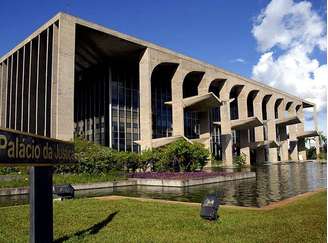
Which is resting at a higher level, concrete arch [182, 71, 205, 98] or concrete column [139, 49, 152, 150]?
concrete arch [182, 71, 205, 98]

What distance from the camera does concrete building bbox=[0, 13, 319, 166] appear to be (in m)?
38.6

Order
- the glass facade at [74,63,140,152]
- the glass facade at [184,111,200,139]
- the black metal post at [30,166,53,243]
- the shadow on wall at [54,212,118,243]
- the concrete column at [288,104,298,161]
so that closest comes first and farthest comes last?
the black metal post at [30,166,53,243]
the shadow on wall at [54,212,118,243]
the glass facade at [74,63,140,152]
the glass facade at [184,111,200,139]
the concrete column at [288,104,298,161]

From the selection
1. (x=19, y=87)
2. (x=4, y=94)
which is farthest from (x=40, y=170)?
(x=4, y=94)

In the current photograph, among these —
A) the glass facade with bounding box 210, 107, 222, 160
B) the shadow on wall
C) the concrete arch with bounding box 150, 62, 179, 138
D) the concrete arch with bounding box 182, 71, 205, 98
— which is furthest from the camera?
the glass facade with bounding box 210, 107, 222, 160

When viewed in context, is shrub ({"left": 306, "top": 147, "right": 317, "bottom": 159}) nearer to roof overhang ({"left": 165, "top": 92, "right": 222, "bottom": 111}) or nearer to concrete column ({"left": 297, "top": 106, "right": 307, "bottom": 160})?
concrete column ({"left": 297, "top": 106, "right": 307, "bottom": 160})

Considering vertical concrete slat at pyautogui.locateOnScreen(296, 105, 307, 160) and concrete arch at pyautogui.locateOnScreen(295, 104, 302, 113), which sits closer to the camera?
vertical concrete slat at pyautogui.locateOnScreen(296, 105, 307, 160)

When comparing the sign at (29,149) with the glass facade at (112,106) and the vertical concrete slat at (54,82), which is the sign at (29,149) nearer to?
the vertical concrete slat at (54,82)

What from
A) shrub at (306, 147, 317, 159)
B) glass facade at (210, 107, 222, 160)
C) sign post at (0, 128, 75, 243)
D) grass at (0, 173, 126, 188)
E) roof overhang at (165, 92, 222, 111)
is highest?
roof overhang at (165, 92, 222, 111)

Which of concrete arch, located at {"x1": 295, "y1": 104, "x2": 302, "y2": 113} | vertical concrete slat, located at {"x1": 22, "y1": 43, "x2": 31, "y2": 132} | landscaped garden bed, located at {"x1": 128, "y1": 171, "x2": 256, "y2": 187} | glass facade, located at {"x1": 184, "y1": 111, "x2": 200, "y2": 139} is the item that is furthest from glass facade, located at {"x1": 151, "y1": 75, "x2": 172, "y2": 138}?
concrete arch, located at {"x1": 295, "y1": 104, "x2": 302, "y2": 113}

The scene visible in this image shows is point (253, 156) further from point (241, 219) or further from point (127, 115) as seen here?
point (241, 219)

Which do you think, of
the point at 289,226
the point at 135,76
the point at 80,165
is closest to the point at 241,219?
the point at 289,226

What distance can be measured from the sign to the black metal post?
32 cm

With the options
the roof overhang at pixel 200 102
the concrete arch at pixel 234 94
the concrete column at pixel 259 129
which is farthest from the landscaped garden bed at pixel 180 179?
the concrete column at pixel 259 129

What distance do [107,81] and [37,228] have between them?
4613cm
